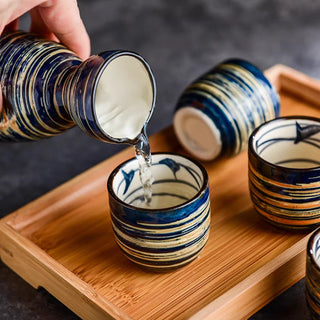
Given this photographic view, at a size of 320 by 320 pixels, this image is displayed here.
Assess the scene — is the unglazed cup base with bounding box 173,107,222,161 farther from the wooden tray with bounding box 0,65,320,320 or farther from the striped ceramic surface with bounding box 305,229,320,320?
the striped ceramic surface with bounding box 305,229,320,320

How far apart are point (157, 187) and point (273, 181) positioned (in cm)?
20

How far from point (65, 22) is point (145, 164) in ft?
0.92

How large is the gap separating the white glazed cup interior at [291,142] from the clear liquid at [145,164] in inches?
7.4

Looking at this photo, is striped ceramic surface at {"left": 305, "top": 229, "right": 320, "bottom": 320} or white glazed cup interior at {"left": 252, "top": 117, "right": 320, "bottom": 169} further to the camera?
white glazed cup interior at {"left": 252, "top": 117, "right": 320, "bottom": 169}

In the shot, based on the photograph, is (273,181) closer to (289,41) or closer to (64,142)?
(64,142)

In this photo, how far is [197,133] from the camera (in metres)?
1.36

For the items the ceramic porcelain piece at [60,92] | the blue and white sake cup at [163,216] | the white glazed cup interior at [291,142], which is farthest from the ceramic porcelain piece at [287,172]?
the ceramic porcelain piece at [60,92]

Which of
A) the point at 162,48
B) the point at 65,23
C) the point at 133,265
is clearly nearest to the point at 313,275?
the point at 133,265

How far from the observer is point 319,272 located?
90cm

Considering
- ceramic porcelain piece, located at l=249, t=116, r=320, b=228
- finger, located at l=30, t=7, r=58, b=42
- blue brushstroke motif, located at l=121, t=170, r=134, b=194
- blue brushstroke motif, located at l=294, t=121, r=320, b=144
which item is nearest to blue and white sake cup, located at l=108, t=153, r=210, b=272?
blue brushstroke motif, located at l=121, t=170, r=134, b=194

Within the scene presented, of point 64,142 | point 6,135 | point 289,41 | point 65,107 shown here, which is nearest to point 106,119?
point 65,107

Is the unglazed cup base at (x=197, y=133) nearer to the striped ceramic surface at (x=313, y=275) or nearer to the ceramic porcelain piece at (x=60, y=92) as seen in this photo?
the ceramic porcelain piece at (x=60, y=92)

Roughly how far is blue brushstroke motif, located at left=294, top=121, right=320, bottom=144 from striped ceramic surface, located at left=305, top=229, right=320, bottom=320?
0.93 ft

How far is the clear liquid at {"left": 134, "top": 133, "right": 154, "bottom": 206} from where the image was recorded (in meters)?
1.09
